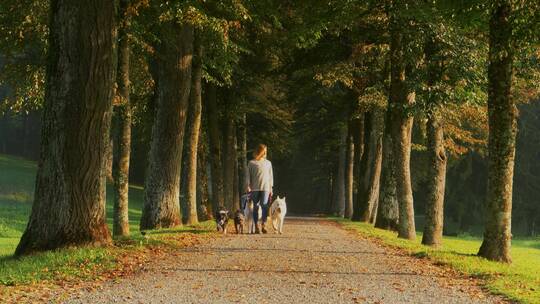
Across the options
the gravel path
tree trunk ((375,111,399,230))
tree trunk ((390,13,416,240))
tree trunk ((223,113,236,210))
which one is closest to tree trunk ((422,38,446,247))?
tree trunk ((390,13,416,240))

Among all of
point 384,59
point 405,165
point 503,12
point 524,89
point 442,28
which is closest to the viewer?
point 503,12

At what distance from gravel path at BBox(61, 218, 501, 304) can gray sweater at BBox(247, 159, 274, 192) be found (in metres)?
3.78

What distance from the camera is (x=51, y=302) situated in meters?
7.50

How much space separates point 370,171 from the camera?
30.6 meters

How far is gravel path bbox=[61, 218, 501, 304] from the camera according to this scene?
8133mm

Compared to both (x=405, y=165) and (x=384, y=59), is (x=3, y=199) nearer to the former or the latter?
(x=384, y=59)

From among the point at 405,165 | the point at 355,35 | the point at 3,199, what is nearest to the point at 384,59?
the point at 355,35

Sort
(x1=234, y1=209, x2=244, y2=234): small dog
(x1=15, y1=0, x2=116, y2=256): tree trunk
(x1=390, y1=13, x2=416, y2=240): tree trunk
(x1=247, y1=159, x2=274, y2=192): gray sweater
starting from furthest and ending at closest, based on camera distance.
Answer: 1. (x1=390, y1=13, x2=416, y2=240): tree trunk
2. (x1=234, y1=209, x2=244, y2=234): small dog
3. (x1=247, y1=159, x2=274, y2=192): gray sweater
4. (x1=15, y1=0, x2=116, y2=256): tree trunk

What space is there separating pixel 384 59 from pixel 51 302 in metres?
19.9

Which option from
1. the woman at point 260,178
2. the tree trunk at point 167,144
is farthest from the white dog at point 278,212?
the tree trunk at point 167,144

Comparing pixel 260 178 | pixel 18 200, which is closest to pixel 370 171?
pixel 260 178

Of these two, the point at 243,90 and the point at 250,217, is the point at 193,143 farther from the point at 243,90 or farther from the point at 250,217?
the point at 243,90

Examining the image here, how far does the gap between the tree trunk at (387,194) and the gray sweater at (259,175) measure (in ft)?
25.9

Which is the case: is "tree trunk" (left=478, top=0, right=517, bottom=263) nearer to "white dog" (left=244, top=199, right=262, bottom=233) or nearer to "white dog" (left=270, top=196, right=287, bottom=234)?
"white dog" (left=270, top=196, right=287, bottom=234)
